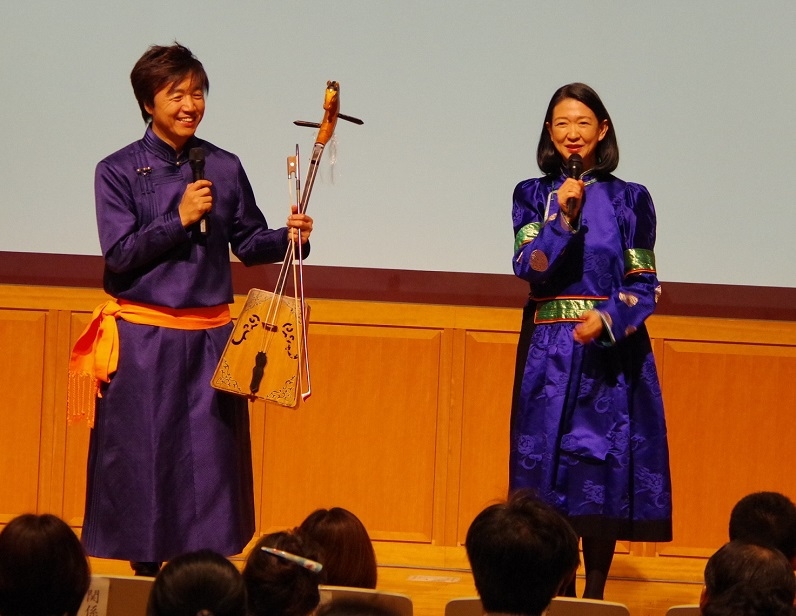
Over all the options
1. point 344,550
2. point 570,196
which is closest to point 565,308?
point 570,196

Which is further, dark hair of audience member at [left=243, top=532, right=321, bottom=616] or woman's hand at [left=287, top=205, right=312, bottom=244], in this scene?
woman's hand at [left=287, top=205, right=312, bottom=244]

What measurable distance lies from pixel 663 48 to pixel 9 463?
2.51 m

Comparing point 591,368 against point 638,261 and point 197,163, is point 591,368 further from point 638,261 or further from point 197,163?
point 197,163

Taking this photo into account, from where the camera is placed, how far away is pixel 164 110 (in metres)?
3.11

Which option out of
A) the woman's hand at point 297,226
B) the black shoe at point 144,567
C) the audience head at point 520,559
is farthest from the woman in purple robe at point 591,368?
the audience head at point 520,559

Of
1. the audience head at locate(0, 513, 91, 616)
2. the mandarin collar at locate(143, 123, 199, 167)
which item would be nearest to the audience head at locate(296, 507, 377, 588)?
the audience head at locate(0, 513, 91, 616)

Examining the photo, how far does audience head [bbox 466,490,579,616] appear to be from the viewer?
1.96 meters

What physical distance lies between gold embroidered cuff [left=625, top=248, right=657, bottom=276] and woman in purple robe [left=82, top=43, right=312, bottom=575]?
2.54 ft

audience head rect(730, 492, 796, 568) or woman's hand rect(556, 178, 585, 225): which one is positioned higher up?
woman's hand rect(556, 178, 585, 225)

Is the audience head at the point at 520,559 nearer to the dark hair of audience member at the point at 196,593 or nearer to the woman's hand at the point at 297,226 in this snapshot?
the dark hair of audience member at the point at 196,593

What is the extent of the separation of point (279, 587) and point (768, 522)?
1.24 metres

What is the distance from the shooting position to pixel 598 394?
3.10 meters

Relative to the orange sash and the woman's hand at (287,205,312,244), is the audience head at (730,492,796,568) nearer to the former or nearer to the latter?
the woman's hand at (287,205,312,244)

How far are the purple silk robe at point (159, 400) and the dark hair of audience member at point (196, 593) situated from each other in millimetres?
1306
